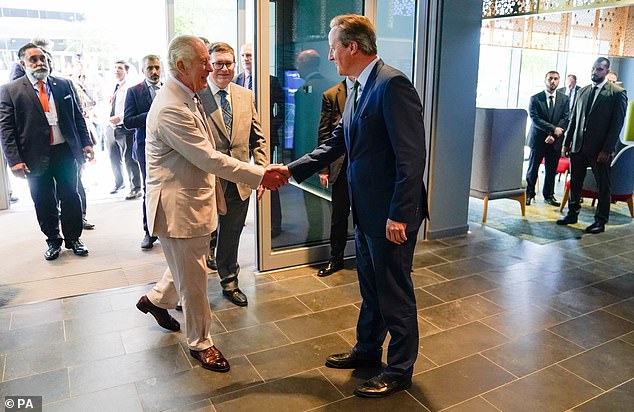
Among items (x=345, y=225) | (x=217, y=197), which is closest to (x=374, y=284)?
(x=217, y=197)

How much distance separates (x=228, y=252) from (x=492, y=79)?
6.97m

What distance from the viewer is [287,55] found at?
151 inches

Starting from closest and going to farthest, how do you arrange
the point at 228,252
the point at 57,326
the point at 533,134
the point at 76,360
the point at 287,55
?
the point at 76,360, the point at 57,326, the point at 228,252, the point at 287,55, the point at 533,134

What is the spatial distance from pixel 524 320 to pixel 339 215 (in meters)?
1.44

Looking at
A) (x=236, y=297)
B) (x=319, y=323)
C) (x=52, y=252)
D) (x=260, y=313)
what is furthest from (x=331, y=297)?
(x=52, y=252)

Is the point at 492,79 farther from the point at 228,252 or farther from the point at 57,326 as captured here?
the point at 57,326

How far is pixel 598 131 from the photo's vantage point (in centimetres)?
514

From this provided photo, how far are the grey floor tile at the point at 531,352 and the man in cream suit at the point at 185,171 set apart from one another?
5.09 feet

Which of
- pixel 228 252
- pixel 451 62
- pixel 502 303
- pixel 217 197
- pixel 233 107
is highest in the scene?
pixel 451 62

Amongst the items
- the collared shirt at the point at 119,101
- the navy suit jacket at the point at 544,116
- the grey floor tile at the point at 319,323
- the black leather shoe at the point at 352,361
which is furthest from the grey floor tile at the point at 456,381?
the collared shirt at the point at 119,101

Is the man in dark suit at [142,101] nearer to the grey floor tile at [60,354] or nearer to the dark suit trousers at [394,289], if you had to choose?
the grey floor tile at [60,354]

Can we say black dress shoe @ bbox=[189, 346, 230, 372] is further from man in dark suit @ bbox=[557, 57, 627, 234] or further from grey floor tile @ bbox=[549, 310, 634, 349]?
man in dark suit @ bbox=[557, 57, 627, 234]

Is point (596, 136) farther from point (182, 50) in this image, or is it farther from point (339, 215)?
point (182, 50)

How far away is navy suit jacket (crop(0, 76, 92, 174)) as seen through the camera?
3828mm
